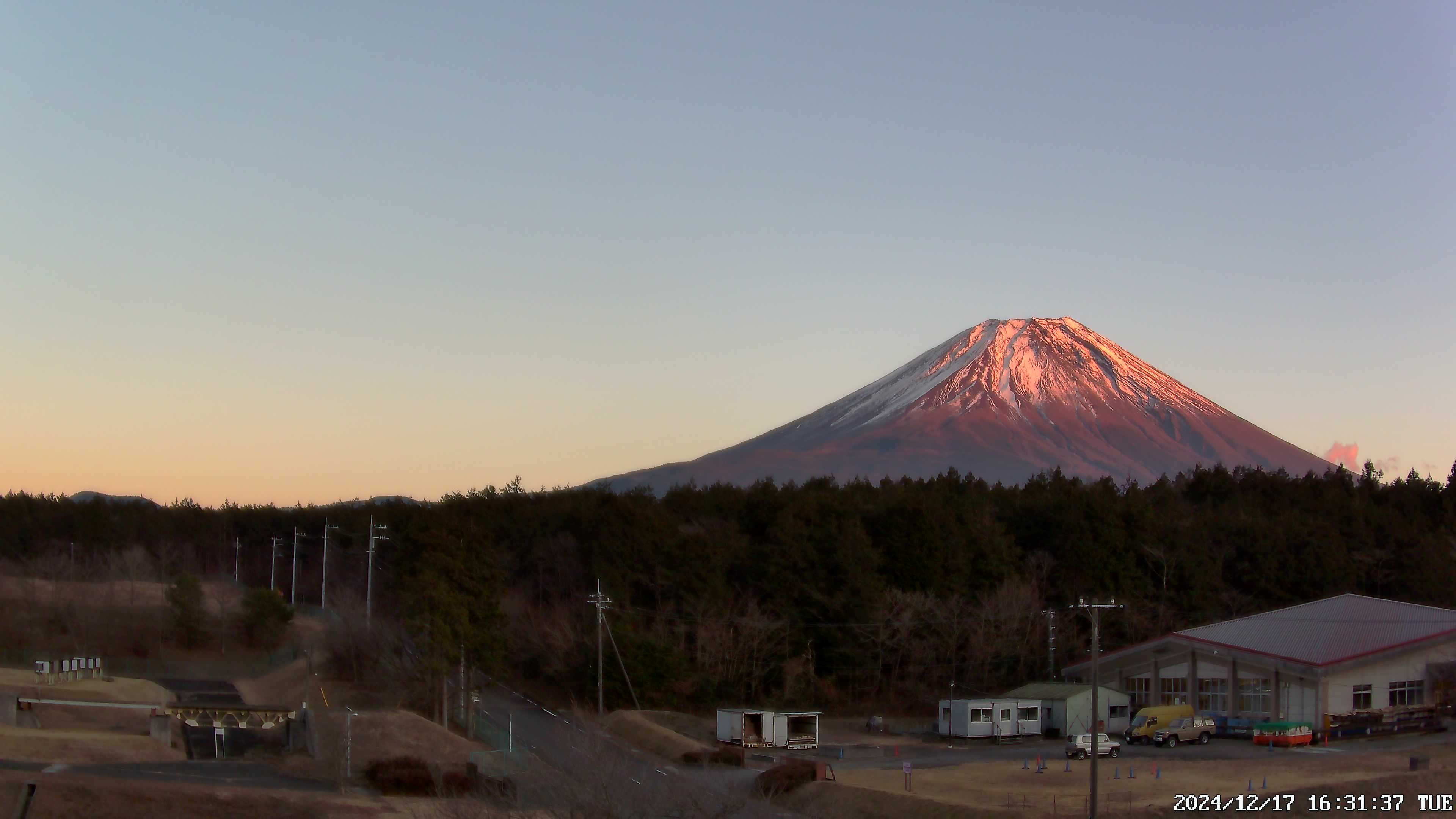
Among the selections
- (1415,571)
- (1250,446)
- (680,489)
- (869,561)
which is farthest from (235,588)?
(1250,446)

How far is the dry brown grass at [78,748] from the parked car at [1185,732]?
30.2 metres

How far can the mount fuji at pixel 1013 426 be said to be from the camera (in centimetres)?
11400

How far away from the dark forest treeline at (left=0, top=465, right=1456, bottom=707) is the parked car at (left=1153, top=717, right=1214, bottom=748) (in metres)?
13.6

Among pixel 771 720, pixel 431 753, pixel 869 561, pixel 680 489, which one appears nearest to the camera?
pixel 431 753

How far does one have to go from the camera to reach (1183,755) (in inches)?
1529

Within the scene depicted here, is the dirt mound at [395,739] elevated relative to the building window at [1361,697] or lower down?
lower down

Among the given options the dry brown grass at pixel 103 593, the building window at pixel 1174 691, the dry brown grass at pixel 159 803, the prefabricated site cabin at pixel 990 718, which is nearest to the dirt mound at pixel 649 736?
→ the prefabricated site cabin at pixel 990 718

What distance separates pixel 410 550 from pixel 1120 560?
33579 mm

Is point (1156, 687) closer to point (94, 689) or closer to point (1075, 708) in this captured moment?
point (1075, 708)

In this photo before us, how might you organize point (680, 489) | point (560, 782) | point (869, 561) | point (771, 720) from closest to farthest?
point (560, 782) < point (771, 720) < point (869, 561) < point (680, 489)

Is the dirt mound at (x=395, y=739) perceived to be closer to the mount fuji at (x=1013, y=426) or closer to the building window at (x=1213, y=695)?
the building window at (x=1213, y=695)

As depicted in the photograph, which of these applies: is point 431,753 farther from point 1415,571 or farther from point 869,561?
point 1415,571

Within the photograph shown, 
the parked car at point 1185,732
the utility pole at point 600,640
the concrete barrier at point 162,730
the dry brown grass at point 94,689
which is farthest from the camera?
the utility pole at point 600,640

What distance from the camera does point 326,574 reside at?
247 ft
